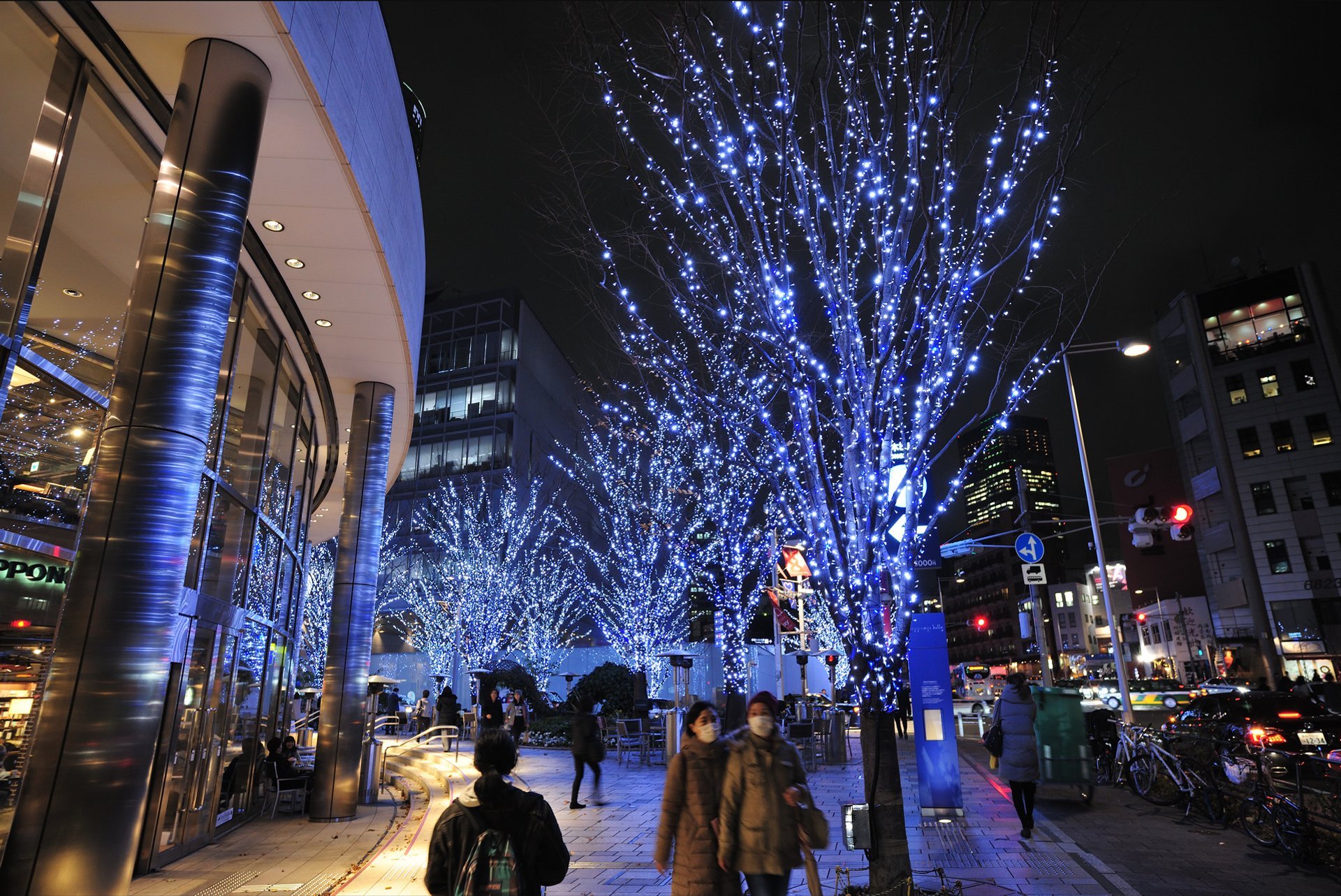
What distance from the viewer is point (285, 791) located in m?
10.7

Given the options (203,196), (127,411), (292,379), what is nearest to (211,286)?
(203,196)

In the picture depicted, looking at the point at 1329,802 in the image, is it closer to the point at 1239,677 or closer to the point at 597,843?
the point at 597,843

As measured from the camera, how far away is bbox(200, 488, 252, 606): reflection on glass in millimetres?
8508

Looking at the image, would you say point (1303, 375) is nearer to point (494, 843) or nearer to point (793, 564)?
point (793, 564)

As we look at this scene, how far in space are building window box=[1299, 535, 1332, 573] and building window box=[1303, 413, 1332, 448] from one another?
4359mm

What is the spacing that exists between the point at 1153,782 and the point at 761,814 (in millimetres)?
9469

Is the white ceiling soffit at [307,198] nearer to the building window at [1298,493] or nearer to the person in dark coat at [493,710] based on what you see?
the person in dark coat at [493,710]

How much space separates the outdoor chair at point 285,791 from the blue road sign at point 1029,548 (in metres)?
14.1

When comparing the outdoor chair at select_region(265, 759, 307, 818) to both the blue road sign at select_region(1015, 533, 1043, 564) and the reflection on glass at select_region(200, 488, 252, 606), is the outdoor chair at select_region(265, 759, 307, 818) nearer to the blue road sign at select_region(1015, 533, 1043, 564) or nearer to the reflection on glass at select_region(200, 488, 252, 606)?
the reflection on glass at select_region(200, 488, 252, 606)

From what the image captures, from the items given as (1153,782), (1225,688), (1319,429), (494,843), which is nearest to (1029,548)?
(1153,782)

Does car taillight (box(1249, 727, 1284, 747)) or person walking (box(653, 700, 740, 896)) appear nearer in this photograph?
person walking (box(653, 700, 740, 896))

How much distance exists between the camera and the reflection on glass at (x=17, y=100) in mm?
5320

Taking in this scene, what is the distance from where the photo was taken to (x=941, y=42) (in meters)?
5.88

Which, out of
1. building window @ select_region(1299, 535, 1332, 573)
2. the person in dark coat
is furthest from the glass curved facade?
building window @ select_region(1299, 535, 1332, 573)
